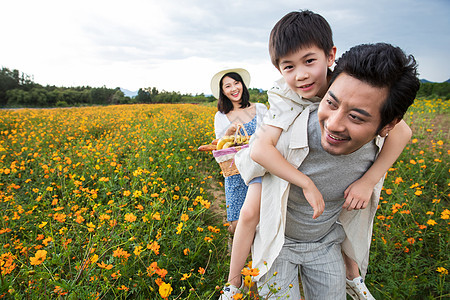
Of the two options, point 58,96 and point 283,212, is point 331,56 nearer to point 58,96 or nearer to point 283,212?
point 283,212

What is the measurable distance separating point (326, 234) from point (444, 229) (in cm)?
121

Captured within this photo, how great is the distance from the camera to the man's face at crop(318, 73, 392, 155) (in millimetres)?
828

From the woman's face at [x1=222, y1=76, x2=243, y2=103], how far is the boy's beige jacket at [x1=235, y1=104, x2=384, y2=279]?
1.55 metres

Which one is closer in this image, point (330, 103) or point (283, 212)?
point (330, 103)

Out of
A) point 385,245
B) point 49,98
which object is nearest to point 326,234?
point 385,245

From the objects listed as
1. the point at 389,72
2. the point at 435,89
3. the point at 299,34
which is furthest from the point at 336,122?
the point at 435,89

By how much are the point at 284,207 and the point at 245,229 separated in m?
0.27

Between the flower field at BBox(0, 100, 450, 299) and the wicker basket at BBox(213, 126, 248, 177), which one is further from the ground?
the wicker basket at BBox(213, 126, 248, 177)

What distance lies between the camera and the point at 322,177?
1.13m

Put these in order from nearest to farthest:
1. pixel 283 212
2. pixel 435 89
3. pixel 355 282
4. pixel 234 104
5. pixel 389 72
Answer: pixel 389 72
pixel 283 212
pixel 355 282
pixel 234 104
pixel 435 89

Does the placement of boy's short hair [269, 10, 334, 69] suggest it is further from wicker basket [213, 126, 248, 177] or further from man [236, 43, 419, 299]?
wicker basket [213, 126, 248, 177]

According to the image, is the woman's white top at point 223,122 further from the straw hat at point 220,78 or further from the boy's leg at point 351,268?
the boy's leg at point 351,268

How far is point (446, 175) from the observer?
8.99 feet

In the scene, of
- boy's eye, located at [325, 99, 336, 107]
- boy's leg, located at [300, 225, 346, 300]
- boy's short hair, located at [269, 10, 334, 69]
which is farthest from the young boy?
boy's leg, located at [300, 225, 346, 300]
